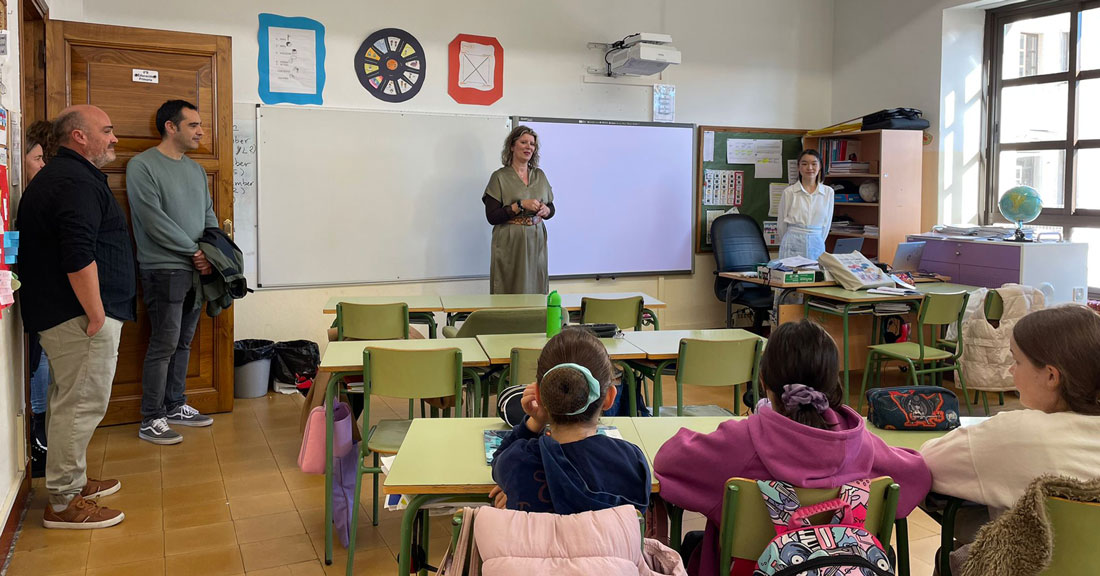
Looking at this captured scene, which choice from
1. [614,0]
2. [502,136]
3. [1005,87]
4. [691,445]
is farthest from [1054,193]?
[691,445]

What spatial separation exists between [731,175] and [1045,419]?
5621mm

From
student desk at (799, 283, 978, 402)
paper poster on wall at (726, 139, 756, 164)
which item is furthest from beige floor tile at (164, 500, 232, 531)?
paper poster on wall at (726, 139, 756, 164)

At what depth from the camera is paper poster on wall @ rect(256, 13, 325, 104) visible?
5.46m

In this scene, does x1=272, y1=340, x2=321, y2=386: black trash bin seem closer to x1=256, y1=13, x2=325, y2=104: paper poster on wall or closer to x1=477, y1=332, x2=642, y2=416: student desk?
x1=256, y1=13, x2=325, y2=104: paper poster on wall

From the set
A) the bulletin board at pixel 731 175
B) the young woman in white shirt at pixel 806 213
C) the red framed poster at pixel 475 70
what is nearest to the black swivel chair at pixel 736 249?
the bulletin board at pixel 731 175

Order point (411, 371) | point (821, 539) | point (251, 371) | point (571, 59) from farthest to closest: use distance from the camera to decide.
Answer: point (571, 59) → point (251, 371) → point (411, 371) → point (821, 539)

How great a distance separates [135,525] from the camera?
124 inches

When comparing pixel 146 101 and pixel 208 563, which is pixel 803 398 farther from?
pixel 146 101

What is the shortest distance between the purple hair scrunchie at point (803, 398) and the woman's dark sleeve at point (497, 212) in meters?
3.88

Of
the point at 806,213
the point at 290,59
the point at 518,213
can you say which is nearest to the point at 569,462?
the point at 518,213

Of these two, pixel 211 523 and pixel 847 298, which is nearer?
pixel 211 523

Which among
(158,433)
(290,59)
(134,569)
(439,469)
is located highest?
(290,59)

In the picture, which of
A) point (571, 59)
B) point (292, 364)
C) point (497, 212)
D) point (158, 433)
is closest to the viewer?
point (158, 433)

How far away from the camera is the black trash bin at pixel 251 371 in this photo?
16.8ft
